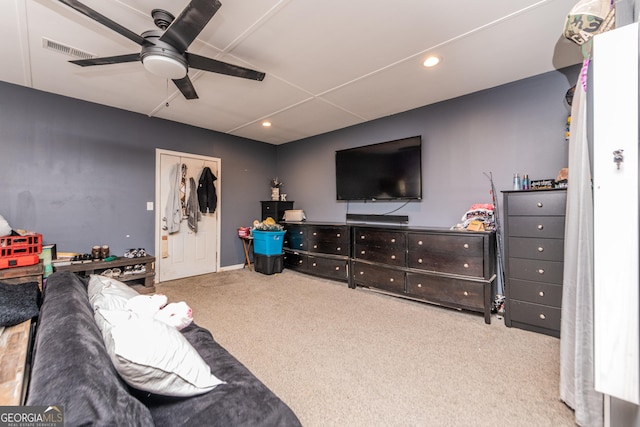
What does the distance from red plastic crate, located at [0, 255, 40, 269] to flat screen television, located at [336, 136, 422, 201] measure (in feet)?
12.6

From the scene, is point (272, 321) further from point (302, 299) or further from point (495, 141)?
point (495, 141)

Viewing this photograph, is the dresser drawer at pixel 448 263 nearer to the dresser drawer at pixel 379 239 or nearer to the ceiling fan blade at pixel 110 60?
the dresser drawer at pixel 379 239

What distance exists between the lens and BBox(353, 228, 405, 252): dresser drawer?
A: 3284 millimetres

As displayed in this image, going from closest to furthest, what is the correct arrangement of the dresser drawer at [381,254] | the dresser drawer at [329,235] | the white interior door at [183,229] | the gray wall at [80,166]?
the gray wall at [80,166], the dresser drawer at [381,254], the dresser drawer at [329,235], the white interior door at [183,229]

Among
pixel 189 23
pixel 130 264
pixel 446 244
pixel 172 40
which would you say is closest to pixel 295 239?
pixel 130 264

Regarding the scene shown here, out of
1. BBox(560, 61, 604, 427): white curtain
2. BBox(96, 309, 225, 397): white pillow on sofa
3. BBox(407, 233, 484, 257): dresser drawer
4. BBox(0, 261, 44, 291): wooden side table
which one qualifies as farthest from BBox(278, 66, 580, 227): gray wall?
BBox(0, 261, 44, 291): wooden side table

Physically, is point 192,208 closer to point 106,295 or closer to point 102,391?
point 106,295

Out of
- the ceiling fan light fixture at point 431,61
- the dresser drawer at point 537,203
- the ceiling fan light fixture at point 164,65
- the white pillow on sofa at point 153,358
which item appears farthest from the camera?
the ceiling fan light fixture at point 431,61

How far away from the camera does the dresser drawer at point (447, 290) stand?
271 cm

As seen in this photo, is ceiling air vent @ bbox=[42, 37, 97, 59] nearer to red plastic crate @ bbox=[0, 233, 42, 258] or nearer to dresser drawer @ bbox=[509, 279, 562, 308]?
red plastic crate @ bbox=[0, 233, 42, 258]

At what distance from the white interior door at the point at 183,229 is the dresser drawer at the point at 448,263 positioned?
11.1 ft

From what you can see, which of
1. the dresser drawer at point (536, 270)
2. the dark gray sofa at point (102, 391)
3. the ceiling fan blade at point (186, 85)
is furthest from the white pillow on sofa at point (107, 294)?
the dresser drawer at point (536, 270)

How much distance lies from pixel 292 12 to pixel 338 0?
1.13 feet

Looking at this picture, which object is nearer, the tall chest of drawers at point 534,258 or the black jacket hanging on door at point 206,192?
the tall chest of drawers at point 534,258
